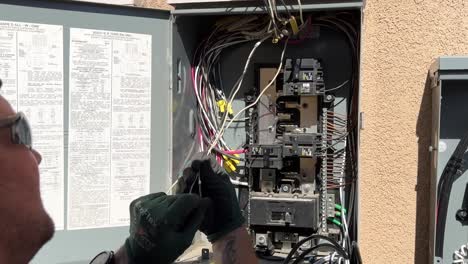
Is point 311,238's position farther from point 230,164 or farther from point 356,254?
point 230,164

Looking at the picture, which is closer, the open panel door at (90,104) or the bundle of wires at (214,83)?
the open panel door at (90,104)

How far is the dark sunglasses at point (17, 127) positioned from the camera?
64 cm

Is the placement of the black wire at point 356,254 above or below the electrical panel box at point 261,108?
below

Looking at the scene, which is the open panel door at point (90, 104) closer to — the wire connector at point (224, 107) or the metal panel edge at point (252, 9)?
the metal panel edge at point (252, 9)

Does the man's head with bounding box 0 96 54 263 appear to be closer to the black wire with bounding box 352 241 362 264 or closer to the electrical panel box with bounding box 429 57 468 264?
the black wire with bounding box 352 241 362 264

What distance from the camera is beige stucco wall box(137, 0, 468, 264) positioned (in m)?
1.79

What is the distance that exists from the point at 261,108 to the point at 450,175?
67cm

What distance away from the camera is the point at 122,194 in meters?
1.59

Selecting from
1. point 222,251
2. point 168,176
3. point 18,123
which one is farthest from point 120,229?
point 18,123

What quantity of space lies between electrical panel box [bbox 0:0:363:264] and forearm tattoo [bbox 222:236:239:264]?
406 millimetres

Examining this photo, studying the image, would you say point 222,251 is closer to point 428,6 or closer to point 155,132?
point 155,132

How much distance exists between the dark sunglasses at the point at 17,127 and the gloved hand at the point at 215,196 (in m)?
0.64

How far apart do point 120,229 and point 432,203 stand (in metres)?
1.08

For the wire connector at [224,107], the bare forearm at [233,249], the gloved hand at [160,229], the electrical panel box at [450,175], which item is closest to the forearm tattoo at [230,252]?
the bare forearm at [233,249]
